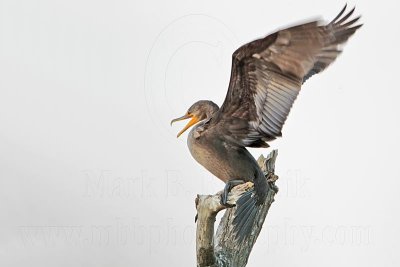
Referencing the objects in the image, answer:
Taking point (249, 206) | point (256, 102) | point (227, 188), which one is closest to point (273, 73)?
point (256, 102)

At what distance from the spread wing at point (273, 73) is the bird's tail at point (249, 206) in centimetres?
37

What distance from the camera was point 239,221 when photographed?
5617 mm

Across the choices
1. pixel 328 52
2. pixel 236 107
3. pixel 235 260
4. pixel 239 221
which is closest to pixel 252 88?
pixel 236 107

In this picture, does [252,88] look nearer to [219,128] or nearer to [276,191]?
[219,128]

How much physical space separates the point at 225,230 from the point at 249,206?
0.73m

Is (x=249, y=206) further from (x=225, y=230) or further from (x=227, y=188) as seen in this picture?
(x=225, y=230)

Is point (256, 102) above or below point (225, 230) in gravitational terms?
above

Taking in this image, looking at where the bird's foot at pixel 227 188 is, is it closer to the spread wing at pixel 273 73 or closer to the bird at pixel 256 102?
the bird at pixel 256 102

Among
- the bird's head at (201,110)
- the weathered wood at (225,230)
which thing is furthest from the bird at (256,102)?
the weathered wood at (225,230)

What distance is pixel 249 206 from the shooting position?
18.1 ft

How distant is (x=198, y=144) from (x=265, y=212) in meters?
1.05

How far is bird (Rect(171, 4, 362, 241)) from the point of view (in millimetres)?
4891

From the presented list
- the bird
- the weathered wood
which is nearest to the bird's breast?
the bird

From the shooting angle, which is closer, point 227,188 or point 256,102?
point 256,102
